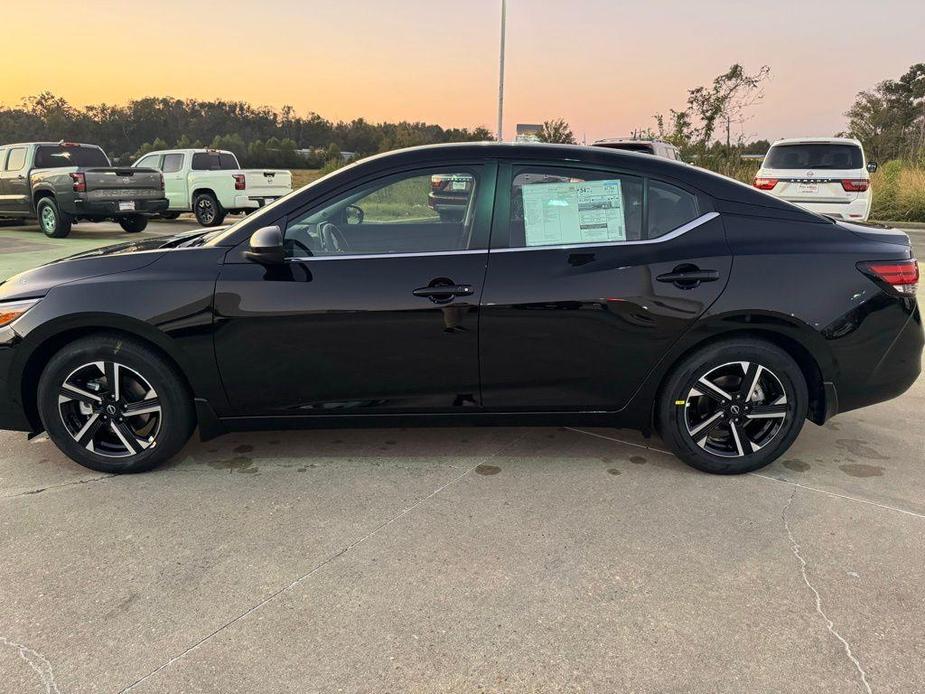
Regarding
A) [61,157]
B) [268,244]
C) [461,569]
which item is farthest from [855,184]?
[61,157]

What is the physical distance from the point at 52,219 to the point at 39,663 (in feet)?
44.0

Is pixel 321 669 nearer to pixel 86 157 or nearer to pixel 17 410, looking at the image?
pixel 17 410

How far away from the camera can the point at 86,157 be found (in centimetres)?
1355

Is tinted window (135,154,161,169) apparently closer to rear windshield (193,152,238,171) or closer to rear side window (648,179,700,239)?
rear windshield (193,152,238,171)

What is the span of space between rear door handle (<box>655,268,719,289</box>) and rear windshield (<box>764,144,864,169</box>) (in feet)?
32.1

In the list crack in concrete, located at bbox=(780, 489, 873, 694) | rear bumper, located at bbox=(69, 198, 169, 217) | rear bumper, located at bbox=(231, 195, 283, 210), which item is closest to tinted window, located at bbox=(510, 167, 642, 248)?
crack in concrete, located at bbox=(780, 489, 873, 694)

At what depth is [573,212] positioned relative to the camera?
3.20m

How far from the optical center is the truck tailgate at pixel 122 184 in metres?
12.4

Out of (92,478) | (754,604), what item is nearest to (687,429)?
(754,604)

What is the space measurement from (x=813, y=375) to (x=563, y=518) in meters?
1.49

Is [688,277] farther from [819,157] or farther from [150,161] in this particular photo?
[150,161]

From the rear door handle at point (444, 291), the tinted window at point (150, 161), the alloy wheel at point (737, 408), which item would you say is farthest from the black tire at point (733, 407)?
the tinted window at point (150, 161)

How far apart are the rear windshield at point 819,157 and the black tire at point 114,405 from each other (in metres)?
11.2

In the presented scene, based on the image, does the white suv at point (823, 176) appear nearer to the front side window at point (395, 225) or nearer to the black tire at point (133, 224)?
the front side window at point (395, 225)
